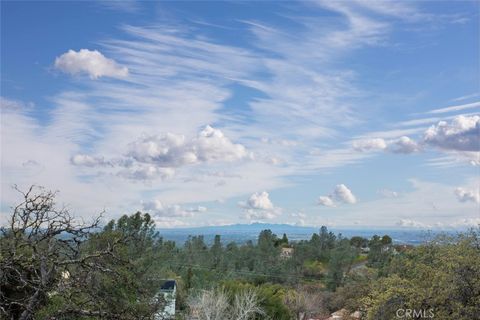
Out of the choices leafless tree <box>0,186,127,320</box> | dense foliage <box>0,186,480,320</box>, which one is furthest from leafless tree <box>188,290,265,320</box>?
leafless tree <box>0,186,127,320</box>

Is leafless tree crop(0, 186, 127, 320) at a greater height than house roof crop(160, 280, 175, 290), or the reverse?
leafless tree crop(0, 186, 127, 320)

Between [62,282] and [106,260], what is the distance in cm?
145

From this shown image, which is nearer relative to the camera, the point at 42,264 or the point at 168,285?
the point at 42,264

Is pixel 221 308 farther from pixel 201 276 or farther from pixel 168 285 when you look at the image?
pixel 201 276

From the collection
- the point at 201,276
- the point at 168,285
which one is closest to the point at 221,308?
the point at 168,285

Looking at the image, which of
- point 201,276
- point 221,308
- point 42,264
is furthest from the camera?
point 201,276

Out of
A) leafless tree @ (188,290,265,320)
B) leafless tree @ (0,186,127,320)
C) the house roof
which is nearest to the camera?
leafless tree @ (0,186,127,320)

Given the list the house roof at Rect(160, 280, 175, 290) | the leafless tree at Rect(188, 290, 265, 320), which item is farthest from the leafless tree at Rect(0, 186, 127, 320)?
the house roof at Rect(160, 280, 175, 290)

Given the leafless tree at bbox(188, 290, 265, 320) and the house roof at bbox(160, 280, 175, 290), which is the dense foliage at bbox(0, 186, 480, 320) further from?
the house roof at bbox(160, 280, 175, 290)

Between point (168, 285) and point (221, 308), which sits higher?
point (168, 285)

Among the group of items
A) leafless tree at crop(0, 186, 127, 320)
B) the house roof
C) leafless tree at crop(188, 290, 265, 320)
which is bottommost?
leafless tree at crop(188, 290, 265, 320)

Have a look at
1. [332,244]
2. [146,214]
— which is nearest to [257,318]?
[146,214]

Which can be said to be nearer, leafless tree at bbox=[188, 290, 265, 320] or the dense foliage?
the dense foliage

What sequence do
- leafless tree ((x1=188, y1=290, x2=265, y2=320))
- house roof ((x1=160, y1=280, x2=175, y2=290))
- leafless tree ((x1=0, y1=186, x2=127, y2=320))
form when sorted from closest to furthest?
1. leafless tree ((x1=0, y1=186, x2=127, y2=320))
2. leafless tree ((x1=188, y1=290, x2=265, y2=320))
3. house roof ((x1=160, y1=280, x2=175, y2=290))
